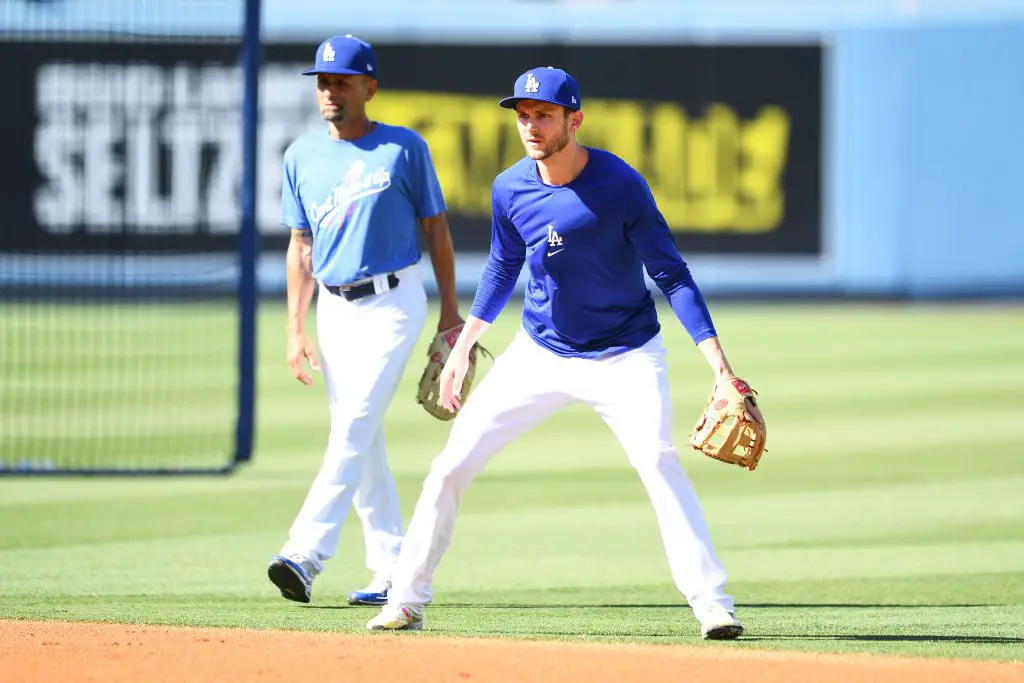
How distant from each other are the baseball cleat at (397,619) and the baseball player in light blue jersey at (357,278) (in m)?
0.61

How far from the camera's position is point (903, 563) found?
28.6 feet

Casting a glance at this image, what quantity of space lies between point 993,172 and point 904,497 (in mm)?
16368

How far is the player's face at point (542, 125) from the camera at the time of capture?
6.39 meters

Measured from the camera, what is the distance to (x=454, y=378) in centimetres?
674

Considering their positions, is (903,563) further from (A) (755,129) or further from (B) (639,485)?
(A) (755,129)

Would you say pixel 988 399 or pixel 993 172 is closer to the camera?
pixel 988 399

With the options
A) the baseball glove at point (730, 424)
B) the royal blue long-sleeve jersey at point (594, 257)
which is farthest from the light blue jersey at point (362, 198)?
the baseball glove at point (730, 424)

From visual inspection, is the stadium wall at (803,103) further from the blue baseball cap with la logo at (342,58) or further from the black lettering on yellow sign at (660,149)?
the blue baseball cap with la logo at (342,58)

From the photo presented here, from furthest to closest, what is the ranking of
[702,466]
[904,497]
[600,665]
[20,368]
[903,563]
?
[20,368] < [702,466] < [904,497] < [903,563] < [600,665]

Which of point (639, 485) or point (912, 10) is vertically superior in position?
point (912, 10)

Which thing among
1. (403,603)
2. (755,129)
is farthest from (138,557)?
(755,129)

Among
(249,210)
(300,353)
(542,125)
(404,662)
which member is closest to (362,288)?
(300,353)

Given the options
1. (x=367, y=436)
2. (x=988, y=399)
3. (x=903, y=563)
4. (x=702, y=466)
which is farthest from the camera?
(x=988, y=399)

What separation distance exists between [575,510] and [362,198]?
11.7ft
